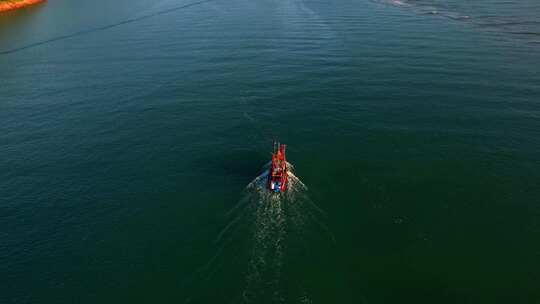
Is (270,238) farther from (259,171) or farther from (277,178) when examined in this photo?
(259,171)

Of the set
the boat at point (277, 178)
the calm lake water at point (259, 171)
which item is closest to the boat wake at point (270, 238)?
the calm lake water at point (259, 171)

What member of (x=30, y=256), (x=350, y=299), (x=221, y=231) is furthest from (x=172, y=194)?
(x=350, y=299)

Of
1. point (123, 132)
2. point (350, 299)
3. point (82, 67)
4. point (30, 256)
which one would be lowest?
point (350, 299)

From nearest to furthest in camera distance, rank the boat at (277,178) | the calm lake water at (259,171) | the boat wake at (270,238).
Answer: the boat wake at (270,238) < the calm lake water at (259,171) < the boat at (277,178)

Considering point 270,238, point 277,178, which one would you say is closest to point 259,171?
point 277,178

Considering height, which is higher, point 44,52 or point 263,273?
point 44,52

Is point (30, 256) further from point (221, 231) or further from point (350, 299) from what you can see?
point (350, 299)

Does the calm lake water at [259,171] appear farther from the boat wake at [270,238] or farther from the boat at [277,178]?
the boat at [277,178]

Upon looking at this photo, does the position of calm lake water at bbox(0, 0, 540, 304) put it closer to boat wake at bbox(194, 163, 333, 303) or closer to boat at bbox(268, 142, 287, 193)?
boat wake at bbox(194, 163, 333, 303)

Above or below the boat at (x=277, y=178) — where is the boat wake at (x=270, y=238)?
below
